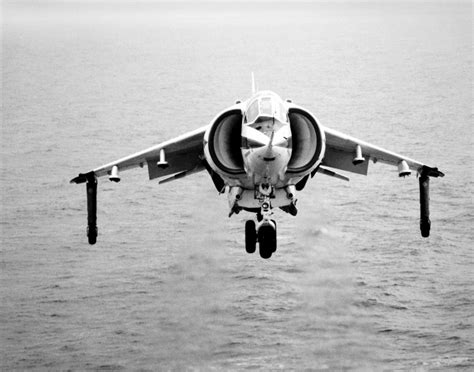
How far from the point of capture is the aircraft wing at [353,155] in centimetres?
4291

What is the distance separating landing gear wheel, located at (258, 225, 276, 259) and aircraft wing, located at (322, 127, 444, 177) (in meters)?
6.35

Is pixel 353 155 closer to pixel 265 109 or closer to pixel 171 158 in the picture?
pixel 171 158

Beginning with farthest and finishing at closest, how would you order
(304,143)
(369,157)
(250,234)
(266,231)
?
(369,157) < (250,234) < (304,143) < (266,231)

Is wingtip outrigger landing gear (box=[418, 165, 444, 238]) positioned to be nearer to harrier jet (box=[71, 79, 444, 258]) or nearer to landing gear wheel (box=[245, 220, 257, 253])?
harrier jet (box=[71, 79, 444, 258])

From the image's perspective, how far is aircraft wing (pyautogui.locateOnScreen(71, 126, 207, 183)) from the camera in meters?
42.7

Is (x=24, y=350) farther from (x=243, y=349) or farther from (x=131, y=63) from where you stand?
(x=131, y=63)

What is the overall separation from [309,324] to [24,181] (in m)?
41.7

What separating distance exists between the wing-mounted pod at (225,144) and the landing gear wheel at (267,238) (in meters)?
2.41

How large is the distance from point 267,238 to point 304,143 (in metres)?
4.00

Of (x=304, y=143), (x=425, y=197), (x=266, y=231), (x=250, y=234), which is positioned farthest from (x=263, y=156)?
(x=425, y=197)

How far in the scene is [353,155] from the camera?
147 ft

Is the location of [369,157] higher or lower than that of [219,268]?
higher

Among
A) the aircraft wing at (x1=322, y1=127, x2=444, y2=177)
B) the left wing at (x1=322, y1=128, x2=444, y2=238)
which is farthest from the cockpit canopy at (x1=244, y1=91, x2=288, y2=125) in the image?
the aircraft wing at (x1=322, y1=127, x2=444, y2=177)

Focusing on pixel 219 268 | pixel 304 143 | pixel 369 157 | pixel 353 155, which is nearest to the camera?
pixel 304 143
